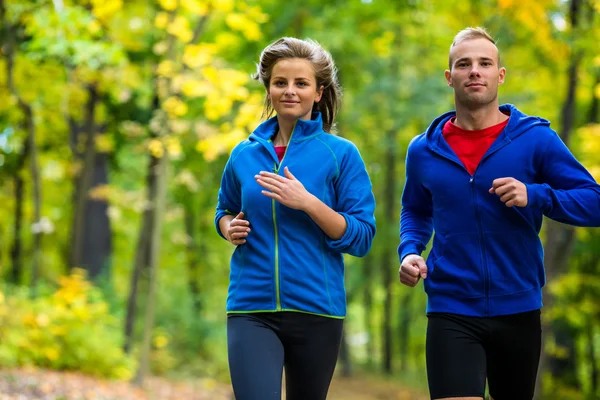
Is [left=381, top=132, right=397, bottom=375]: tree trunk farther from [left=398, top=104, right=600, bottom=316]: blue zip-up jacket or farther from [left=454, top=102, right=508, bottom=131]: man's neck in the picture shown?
[left=398, top=104, right=600, bottom=316]: blue zip-up jacket

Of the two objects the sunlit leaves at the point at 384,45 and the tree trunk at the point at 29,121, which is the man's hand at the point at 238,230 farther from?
the sunlit leaves at the point at 384,45

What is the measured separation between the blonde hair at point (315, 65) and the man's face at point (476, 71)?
60 cm

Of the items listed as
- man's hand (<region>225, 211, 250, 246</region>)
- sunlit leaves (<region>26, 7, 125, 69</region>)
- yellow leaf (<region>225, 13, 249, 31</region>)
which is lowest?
man's hand (<region>225, 211, 250, 246</region>)

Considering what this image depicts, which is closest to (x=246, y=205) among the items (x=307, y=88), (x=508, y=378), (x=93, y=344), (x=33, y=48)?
(x=307, y=88)

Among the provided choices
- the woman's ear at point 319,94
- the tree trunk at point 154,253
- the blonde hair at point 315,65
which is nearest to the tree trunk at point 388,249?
the tree trunk at point 154,253

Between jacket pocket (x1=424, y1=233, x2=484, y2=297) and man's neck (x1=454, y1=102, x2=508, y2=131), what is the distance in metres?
0.51

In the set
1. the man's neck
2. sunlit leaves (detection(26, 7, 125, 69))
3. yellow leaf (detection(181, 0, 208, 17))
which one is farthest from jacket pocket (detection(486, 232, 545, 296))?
yellow leaf (detection(181, 0, 208, 17))

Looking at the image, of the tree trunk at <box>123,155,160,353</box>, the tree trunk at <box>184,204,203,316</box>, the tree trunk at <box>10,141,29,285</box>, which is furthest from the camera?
the tree trunk at <box>184,204,203,316</box>

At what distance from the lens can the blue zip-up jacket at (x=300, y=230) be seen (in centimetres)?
363

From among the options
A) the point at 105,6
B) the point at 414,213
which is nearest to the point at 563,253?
the point at 105,6

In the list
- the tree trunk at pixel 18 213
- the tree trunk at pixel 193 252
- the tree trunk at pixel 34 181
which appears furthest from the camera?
the tree trunk at pixel 193 252

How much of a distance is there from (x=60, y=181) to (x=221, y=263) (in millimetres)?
5120

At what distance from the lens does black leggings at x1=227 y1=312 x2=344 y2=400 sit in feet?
11.6

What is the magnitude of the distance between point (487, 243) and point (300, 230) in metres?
0.81
